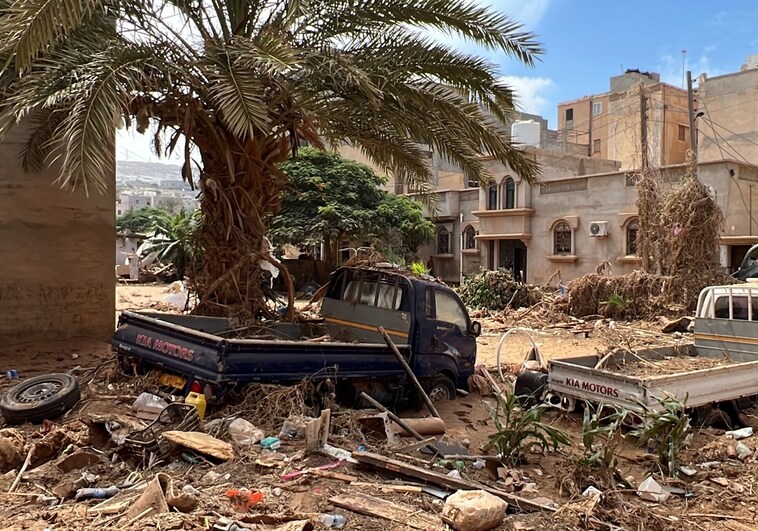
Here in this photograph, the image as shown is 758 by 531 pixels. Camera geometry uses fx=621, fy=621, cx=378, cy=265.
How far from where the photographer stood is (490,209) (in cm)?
3080

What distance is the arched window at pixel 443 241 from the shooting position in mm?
34281

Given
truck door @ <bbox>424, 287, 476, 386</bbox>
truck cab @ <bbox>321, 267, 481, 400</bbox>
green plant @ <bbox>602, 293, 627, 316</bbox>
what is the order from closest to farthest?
truck cab @ <bbox>321, 267, 481, 400</bbox> → truck door @ <bbox>424, 287, 476, 386</bbox> → green plant @ <bbox>602, 293, 627, 316</bbox>

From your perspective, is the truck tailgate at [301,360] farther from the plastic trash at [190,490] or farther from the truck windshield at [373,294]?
the plastic trash at [190,490]

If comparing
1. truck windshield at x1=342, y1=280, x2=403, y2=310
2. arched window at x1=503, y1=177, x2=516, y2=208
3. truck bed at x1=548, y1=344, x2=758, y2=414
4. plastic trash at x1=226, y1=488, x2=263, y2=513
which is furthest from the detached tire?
arched window at x1=503, y1=177, x2=516, y2=208

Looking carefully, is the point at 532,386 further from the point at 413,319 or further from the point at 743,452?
the point at 743,452

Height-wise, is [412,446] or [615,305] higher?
[615,305]

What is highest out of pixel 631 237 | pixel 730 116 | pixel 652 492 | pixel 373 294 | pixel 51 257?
pixel 730 116

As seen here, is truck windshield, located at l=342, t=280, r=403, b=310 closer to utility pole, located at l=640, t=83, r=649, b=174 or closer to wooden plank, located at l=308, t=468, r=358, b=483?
wooden plank, located at l=308, t=468, r=358, b=483

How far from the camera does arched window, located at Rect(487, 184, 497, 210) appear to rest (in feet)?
100

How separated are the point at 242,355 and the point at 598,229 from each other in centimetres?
2217

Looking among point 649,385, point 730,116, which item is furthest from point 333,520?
point 730,116

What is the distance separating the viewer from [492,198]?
3073cm

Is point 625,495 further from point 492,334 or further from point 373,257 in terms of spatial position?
point 492,334

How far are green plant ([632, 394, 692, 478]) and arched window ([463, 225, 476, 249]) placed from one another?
2642 cm
